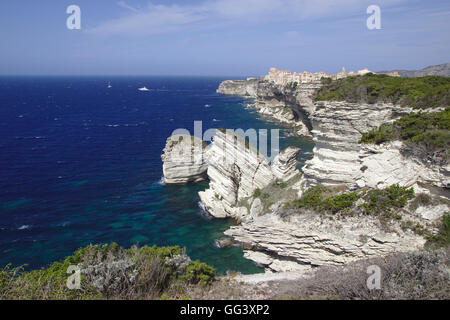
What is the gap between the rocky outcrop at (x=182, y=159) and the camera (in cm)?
3825

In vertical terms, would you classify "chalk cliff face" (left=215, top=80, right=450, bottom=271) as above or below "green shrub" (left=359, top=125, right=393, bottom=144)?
below

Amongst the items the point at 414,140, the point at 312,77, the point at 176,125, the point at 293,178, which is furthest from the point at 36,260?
the point at 312,77

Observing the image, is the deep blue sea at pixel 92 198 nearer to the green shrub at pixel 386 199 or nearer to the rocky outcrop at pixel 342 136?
the rocky outcrop at pixel 342 136

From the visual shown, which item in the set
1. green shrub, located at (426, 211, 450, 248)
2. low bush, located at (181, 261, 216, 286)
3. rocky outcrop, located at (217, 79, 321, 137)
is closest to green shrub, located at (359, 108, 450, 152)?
green shrub, located at (426, 211, 450, 248)

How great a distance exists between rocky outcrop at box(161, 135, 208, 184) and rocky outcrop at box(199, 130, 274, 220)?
281 inches

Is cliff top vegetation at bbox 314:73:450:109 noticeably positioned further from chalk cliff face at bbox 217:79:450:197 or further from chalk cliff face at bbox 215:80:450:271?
chalk cliff face at bbox 215:80:450:271

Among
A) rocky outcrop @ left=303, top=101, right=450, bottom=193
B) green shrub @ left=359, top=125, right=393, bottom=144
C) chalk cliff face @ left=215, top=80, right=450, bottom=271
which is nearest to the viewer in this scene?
chalk cliff face @ left=215, top=80, right=450, bottom=271

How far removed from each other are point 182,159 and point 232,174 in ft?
35.0

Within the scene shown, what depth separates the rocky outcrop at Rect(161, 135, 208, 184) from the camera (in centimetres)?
3825

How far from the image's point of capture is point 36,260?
2364 cm

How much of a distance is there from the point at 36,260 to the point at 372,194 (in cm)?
2550

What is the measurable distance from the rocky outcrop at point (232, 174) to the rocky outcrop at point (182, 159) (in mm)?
7130

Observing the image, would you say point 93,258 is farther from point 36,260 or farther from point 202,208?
point 202,208

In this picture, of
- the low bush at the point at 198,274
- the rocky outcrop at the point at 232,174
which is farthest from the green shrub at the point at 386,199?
the rocky outcrop at the point at 232,174
